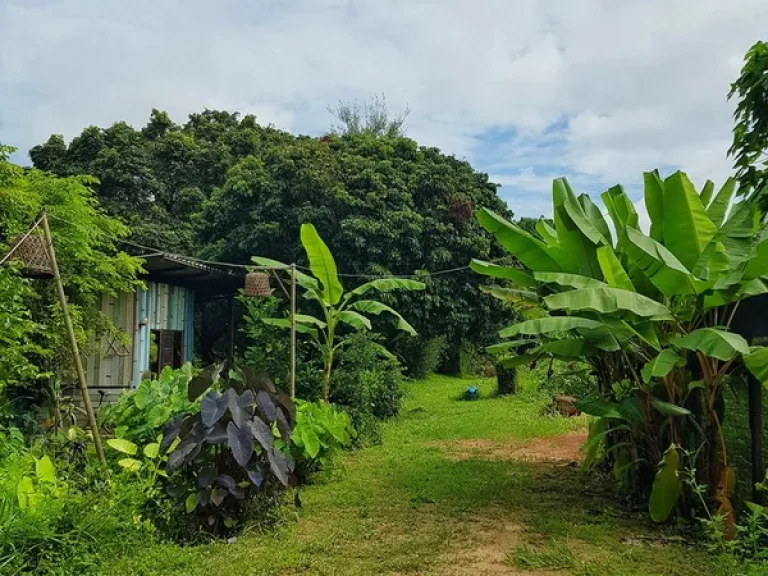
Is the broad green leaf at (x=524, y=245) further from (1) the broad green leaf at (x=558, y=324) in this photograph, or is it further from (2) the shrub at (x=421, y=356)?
(2) the shrub at (x=421, y=356)

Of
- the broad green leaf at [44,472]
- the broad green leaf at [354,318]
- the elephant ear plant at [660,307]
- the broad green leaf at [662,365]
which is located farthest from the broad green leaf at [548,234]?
the broad green leaf at [44,472]

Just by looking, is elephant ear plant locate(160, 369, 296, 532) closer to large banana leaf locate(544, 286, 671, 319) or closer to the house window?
large banana leaf locate(544, 286, 671, 319)

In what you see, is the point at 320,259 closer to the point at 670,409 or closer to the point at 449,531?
the point at 449,531

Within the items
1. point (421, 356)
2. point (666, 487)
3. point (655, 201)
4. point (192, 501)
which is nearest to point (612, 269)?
point (655, 201)

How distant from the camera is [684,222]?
13.3ft

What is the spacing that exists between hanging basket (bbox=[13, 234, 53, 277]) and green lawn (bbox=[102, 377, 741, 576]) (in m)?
1.90

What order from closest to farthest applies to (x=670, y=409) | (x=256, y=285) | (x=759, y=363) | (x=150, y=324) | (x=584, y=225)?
(x=759, y=363) → (x=670, y=409) → (x=584, y=225) → (x=256, y=285) → (x=150, y=324)

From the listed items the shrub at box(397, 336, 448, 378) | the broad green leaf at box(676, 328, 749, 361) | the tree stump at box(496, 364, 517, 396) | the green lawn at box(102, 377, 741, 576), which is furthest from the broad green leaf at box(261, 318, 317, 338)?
the shrub at box(397, 336, 448, 378)

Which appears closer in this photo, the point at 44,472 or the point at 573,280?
the point at 44,472

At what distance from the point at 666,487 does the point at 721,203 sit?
7.24 ft

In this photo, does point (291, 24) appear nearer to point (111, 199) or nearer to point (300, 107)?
point (300, 107)

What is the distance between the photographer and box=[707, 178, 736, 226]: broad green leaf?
4543 millimetres

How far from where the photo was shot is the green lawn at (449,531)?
3.53 m

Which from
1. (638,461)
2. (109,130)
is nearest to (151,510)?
(638,461)
